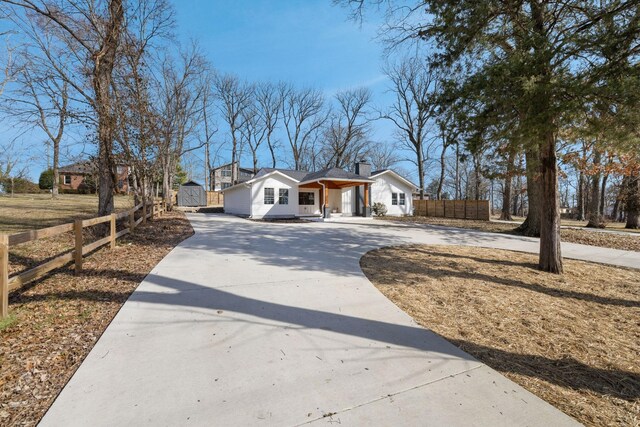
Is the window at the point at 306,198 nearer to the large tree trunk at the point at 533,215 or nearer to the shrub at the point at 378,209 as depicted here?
the shrub at the point at 378,209

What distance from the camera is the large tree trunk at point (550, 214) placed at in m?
5.95

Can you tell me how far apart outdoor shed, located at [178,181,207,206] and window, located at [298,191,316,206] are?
15.7 meters

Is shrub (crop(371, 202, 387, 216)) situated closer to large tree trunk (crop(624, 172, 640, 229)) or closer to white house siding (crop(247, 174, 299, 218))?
white house siding (crop(247, 174, 299, 218))

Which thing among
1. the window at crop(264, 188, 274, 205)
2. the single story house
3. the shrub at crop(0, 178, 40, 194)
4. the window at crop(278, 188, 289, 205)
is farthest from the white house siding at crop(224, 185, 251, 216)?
the shrub at crop(0, 178, 40, 194)

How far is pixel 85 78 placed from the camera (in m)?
8.71

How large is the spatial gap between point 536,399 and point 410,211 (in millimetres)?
25443

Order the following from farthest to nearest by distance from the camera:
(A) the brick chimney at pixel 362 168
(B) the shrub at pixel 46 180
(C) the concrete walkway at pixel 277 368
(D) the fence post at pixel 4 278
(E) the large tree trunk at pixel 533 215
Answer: (B) the shrub at pixel 46 180 → (A) the brick chimney at pixel 362 168 → (E) the large tree trunk at pixel 533 215 → (D) the fence post at pixel 4 278 → (C) the concrete walkway at pixel 277 368

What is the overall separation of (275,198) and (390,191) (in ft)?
36.0

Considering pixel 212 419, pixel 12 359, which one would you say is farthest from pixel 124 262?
pixel 212 419

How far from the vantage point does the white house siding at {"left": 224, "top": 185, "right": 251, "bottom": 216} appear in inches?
800

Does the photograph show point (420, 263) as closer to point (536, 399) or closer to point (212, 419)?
point (536, 399)

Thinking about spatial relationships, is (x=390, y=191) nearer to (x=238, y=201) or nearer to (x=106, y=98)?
(x=238, y=201)

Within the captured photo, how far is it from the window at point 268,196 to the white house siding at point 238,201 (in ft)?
3.83

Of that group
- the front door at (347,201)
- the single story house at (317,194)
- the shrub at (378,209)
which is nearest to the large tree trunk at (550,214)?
the single story house at (317,194)
